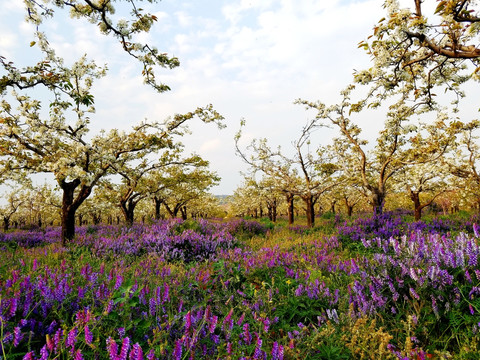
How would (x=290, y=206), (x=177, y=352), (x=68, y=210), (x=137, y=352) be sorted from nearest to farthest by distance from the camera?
(x=137, y=352)
(x=177, y=352)
(x=68, y=210)
(x=290, y=206)

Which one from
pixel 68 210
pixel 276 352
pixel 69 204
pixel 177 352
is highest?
pixel 69 204

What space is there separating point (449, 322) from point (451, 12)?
4238 millimetres

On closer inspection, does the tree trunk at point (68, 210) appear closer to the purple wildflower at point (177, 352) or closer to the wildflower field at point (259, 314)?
the wildflower field at point (259, 314)

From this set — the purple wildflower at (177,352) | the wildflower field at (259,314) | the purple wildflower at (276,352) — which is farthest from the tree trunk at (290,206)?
the purple wildflower at (177,352)

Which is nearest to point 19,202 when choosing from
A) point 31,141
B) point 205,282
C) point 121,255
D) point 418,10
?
point 31,141

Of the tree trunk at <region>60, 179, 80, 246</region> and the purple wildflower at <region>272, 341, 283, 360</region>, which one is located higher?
the tree trunk at <region>60, 179, 80, 246</region>

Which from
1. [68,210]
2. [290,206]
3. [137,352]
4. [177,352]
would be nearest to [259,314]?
[177,352]

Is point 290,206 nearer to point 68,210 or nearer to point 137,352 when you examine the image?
point 68,210

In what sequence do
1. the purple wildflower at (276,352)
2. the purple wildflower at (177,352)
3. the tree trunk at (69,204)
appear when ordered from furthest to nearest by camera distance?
the tree trunk at (69,204) → the purple wildflower at (276,352) → the purple wildflower at (177,352)

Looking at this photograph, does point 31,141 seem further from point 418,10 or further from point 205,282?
point 418,10

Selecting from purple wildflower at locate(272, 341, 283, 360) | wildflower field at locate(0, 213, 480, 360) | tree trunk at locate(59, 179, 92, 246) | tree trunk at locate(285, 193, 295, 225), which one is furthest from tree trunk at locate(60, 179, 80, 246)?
tree trunk at locate(285, 193, 295, 225)

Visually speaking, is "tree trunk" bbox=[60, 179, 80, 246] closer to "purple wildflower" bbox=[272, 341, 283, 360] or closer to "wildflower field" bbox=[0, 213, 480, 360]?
"wildflower field" bbox=[0, 213, 480, 360]

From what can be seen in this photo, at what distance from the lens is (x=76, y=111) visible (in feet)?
28.5

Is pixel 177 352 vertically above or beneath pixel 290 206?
beneath
